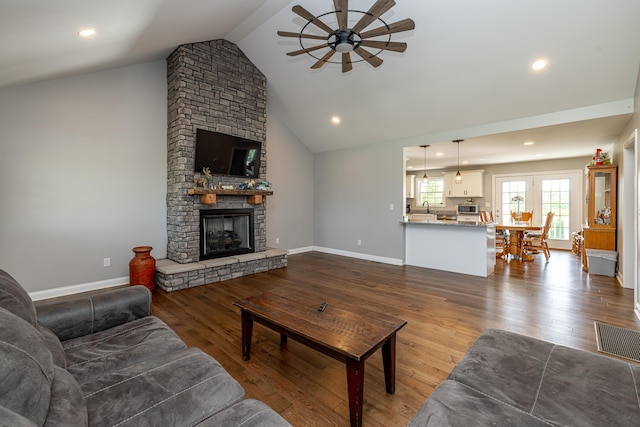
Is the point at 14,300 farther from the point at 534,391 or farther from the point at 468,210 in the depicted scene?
the point at 468,210

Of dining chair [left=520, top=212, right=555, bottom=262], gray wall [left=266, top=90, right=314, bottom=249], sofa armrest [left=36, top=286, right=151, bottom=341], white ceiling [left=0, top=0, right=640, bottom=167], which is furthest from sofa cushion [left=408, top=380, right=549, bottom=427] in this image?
dining chair [left=520, top=212, right=555, bottom=262]

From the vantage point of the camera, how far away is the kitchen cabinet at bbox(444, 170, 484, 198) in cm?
897

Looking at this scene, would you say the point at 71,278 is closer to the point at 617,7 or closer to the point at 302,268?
the point at 302,268

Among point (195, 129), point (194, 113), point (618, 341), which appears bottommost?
point (618, 341)

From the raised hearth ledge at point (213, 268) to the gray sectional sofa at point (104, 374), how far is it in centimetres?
227

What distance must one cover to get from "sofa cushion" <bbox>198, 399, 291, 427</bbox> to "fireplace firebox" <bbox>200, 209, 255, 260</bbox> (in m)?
4.03

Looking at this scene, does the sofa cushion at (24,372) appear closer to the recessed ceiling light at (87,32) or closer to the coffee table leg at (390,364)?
the coffee table leg at (390,364)

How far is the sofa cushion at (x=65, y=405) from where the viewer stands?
92cm

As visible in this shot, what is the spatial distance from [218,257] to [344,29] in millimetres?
3973

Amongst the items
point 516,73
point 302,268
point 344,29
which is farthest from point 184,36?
point 516,73

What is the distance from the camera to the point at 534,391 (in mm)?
1286

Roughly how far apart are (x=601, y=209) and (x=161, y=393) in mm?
7036

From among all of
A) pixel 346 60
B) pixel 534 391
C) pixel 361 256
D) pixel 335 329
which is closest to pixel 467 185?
pixel 361 256

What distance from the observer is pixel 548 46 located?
134 inches
